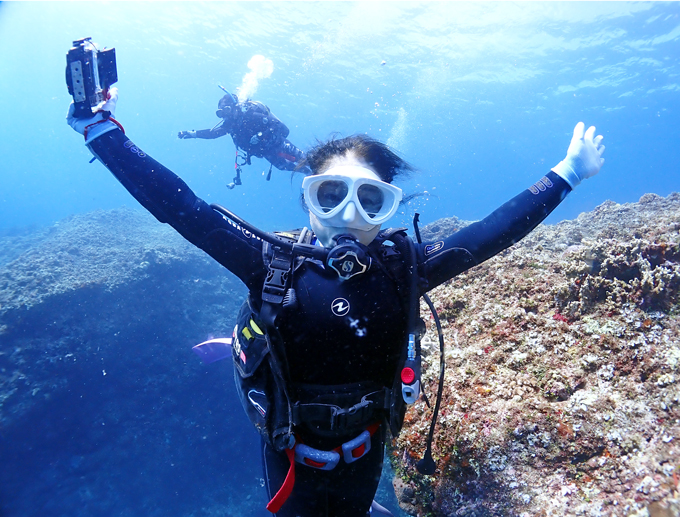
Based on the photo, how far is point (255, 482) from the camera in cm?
1128

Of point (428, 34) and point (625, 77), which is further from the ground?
point (428, 34)

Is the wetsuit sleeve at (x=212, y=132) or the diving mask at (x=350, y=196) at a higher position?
the wetsuit sleeve at (x=212, y=132)

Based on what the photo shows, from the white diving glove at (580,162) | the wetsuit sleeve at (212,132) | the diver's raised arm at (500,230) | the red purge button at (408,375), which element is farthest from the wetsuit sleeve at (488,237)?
the wetsuit sleeve at (212,132)

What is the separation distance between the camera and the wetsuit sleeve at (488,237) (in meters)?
2.56

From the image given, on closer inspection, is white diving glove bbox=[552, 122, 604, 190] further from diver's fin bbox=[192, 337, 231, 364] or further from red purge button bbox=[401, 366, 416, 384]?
diver's fin bbox=[192, 337, 231, 364]

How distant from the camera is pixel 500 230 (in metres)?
2.56

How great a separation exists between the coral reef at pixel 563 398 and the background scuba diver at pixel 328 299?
796 mm

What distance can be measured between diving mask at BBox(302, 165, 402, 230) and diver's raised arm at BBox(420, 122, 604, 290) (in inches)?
18.9

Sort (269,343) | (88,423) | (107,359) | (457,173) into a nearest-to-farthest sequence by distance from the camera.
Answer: (269,343), (88,423), (107,359), (457,173)

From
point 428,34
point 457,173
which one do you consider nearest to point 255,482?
point 428,34

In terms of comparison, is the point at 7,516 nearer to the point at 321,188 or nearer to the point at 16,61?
the point at 321,188

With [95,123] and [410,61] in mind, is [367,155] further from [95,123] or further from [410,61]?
[410,61]

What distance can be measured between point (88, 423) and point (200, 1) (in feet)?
102

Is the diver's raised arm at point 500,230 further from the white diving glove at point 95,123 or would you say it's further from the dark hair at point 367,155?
the white diving glove at point 95,123
